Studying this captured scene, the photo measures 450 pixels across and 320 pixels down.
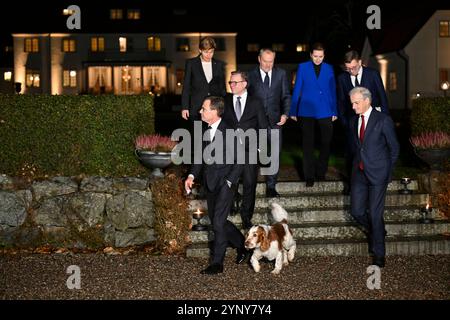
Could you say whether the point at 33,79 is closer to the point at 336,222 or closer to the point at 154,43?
the point at 154,43

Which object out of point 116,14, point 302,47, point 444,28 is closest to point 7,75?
point 116,14

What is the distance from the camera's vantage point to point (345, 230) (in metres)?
10.1

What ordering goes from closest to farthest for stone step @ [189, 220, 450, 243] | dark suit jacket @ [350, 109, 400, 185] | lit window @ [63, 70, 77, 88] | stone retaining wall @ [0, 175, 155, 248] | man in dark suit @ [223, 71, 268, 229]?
1. dark suit jacket @ [350, 109, 400, 185]
2. man in dark suit @ [223, 71, 268, 229]
3. stone step @ [189, 220, 450, 243]
4. stone retaining wall @ [0, 175, 155, 248]
5. lit window @ [63, 70, 77, 88]

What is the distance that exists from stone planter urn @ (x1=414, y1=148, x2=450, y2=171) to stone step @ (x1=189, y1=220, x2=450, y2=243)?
1.04 meters

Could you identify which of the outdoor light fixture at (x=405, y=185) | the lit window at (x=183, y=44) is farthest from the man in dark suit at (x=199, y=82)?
the lit window at (x=183, y=44)

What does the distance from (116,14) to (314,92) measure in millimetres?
46073

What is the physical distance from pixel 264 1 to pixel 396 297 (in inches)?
2294

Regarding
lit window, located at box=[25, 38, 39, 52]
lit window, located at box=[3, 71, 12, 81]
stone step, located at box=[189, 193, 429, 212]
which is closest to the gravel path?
stone step, located at box=[189, 193, 429, 212]

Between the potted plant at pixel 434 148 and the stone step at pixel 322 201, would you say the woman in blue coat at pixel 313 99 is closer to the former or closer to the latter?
the stone step at pixel 322 201

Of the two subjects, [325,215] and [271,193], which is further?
[271,193]

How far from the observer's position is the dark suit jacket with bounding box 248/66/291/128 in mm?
10289

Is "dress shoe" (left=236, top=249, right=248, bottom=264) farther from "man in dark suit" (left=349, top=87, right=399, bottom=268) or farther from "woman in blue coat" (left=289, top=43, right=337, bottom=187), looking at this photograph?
"woman in blue coat" (left=289, top=43, right=337, bottom=187)

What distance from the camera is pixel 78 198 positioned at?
10.5 meters

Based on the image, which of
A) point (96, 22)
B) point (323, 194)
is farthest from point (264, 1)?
point (323, 194)
